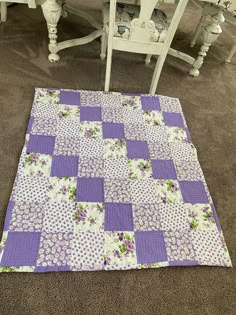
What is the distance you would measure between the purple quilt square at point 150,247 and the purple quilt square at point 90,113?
2.65ft

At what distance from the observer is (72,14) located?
8.20 feet

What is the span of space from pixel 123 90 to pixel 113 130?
18.6 inches

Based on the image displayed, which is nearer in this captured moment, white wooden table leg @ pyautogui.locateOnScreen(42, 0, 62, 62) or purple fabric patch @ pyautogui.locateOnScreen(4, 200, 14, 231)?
purple fabric patch @ pyautogui.locateOnScreen(4, 200, 14, 231)

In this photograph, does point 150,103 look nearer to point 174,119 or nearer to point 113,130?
point 174,119

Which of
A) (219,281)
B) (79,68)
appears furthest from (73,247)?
(79,68)

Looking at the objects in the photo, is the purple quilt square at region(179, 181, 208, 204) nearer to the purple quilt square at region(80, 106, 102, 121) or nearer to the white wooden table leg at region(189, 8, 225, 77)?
the purple quilt square at region(80, 106, 102, 121)

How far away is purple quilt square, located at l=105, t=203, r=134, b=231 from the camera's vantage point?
51.4 inches

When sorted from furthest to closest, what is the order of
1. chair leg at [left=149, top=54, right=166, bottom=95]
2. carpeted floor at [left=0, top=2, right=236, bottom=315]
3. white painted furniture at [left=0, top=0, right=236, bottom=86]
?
1. chair leg at [left=149, top=54, right=166, bottom=95]
2. white painted furniture at [left=0, top=0, right=236, bottom=86]
3. carpeted floor at [left=0, top=2, right=236, bottom=315]

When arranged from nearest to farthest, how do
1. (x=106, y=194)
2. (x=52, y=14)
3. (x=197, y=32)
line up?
(x=106, y=194) → (x=52, y=14) → (x=197, y=32)

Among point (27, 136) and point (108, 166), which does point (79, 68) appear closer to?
point (27, 136)

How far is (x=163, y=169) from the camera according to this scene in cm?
156

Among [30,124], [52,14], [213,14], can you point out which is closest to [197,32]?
[213,14]

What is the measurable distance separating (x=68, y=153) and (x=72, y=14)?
5.37 feet

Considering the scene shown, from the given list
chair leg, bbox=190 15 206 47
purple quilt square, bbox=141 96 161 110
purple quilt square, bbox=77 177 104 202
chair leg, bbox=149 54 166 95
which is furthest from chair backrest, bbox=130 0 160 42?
chair leg, bbox=190 15 206 47
